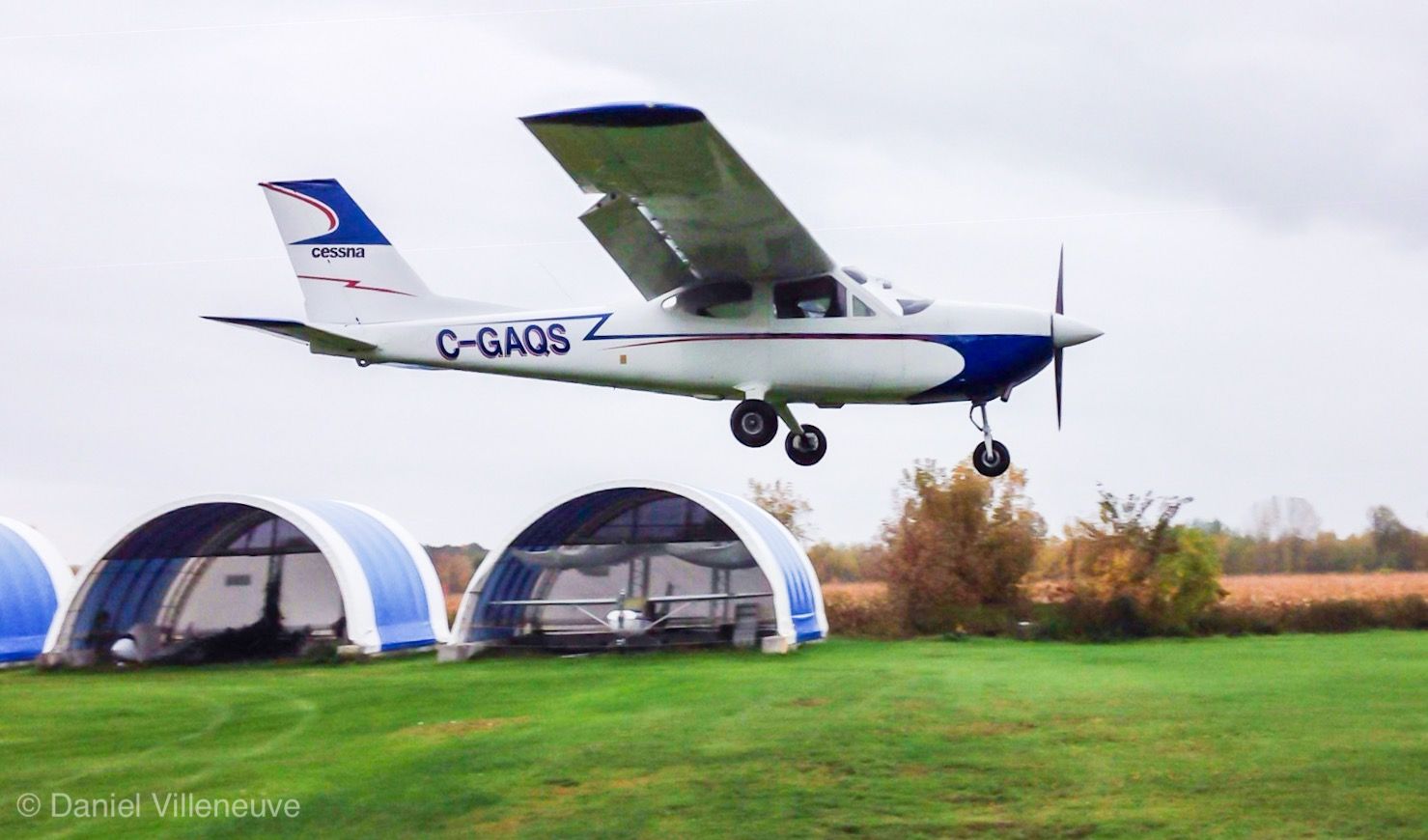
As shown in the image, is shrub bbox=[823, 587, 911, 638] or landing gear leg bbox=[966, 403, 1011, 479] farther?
shrub bbox=[823, 587, 911, 638]

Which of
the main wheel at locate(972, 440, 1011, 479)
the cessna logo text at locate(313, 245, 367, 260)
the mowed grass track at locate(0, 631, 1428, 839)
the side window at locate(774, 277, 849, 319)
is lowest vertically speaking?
the mowed grass track at locate(0, 631, 1428, 839)

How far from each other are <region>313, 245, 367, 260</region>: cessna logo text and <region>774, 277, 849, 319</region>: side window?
18.0 feet

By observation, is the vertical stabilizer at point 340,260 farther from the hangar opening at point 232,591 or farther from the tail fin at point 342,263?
the hangar opening at point 232,591

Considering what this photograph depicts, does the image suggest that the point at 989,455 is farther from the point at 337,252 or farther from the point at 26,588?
the point at 26,588

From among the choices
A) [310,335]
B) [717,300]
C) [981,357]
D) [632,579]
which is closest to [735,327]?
[717,300]

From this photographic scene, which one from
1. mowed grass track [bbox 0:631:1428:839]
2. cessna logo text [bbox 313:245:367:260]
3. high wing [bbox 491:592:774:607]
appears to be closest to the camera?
cessna logo text [bbox 313:245:367:260]

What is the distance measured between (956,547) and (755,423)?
1253 inches

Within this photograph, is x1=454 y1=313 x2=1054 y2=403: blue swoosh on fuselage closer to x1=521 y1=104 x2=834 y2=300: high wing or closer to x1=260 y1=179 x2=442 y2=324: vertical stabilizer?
x1=521 y1=104 x2=834 y2=300: high wing

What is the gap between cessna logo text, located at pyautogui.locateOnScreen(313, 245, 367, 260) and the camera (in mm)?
20125

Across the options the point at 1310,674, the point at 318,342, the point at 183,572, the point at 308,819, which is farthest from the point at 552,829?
the point at 183,572

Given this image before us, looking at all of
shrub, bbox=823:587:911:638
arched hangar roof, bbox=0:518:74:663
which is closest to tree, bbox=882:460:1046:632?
shrub, bbox=823:587:911:638

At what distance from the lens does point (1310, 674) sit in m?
34.0

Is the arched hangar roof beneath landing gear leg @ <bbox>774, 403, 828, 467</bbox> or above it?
beneath

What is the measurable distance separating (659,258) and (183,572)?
99.2 feet
